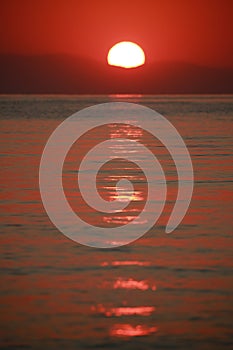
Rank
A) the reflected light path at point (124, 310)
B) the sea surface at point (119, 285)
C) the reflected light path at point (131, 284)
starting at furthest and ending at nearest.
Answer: the reflected light path at point (131, 284) < the reflected light path at point (124, 310) < the sea surface at point (119, 285)

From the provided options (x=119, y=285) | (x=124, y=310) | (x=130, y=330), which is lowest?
(x=130, y=330)

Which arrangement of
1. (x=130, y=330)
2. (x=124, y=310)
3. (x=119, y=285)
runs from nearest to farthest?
(x=130, y=330), (x=124, y=310), (x=119, y=285)

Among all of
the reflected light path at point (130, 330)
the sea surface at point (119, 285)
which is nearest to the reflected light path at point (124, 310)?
the sea surface at point (119, 285)

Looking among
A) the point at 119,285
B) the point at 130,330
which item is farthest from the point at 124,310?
the point at 119,285

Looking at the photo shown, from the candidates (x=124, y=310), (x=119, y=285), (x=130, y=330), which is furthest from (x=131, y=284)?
(x=130, y=330)

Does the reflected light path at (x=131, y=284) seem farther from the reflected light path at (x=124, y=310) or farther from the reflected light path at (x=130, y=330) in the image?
the reflected light path at (x=130, y=330)

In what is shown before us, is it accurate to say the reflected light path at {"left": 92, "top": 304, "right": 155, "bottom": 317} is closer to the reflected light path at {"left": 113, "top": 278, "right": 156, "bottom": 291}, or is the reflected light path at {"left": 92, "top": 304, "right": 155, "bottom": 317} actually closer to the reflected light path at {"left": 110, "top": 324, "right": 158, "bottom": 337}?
Result: the reflected light path at {"left": 110, "top": 324, "right": 158, "bottom": 337}

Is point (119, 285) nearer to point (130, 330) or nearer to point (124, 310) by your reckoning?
point (124, 310)

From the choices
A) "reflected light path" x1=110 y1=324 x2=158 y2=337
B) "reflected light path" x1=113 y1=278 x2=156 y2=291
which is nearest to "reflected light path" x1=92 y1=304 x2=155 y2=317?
"reflected light path" x1=110 y1=324 x2=158 y2=337

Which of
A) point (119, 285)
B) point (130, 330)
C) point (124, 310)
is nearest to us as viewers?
point (130, 330)

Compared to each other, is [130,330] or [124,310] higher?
[124,310]

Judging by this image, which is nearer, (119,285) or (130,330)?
(130,330)

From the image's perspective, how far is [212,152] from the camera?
1364 inches

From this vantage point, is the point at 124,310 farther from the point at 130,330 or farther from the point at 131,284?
the point at 131,284
